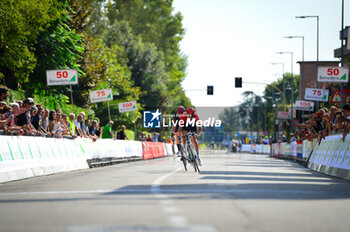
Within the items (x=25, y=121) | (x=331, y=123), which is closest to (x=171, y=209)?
(x=25, y=121)

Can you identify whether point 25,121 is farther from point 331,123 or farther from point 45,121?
point 331,123

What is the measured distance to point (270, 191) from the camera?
1218cm

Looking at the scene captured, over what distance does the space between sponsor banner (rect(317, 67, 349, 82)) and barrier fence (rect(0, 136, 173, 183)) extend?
10025mm

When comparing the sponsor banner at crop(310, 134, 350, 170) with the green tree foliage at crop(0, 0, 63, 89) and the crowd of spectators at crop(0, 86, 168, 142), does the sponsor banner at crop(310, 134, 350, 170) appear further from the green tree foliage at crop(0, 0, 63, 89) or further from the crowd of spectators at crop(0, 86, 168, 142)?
the green tree foliage at crop(0, 0, 63, 89)

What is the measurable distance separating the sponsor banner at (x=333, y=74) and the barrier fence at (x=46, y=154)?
1003cm

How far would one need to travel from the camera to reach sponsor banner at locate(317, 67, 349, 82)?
32594 millimetres

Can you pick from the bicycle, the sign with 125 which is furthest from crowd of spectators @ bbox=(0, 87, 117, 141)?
the bicycle

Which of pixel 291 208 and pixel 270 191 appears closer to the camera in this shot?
pixel 291 208

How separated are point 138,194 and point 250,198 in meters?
1.78

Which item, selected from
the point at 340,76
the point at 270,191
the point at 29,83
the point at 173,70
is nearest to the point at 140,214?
the point at 270,191

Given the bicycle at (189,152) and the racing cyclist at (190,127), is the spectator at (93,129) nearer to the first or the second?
the racing cyclist at (190,127)

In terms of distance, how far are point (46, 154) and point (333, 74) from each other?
1747 centimetres

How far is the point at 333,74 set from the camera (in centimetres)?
3347

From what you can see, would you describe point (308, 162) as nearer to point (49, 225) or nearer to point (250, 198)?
point (250, 198)
